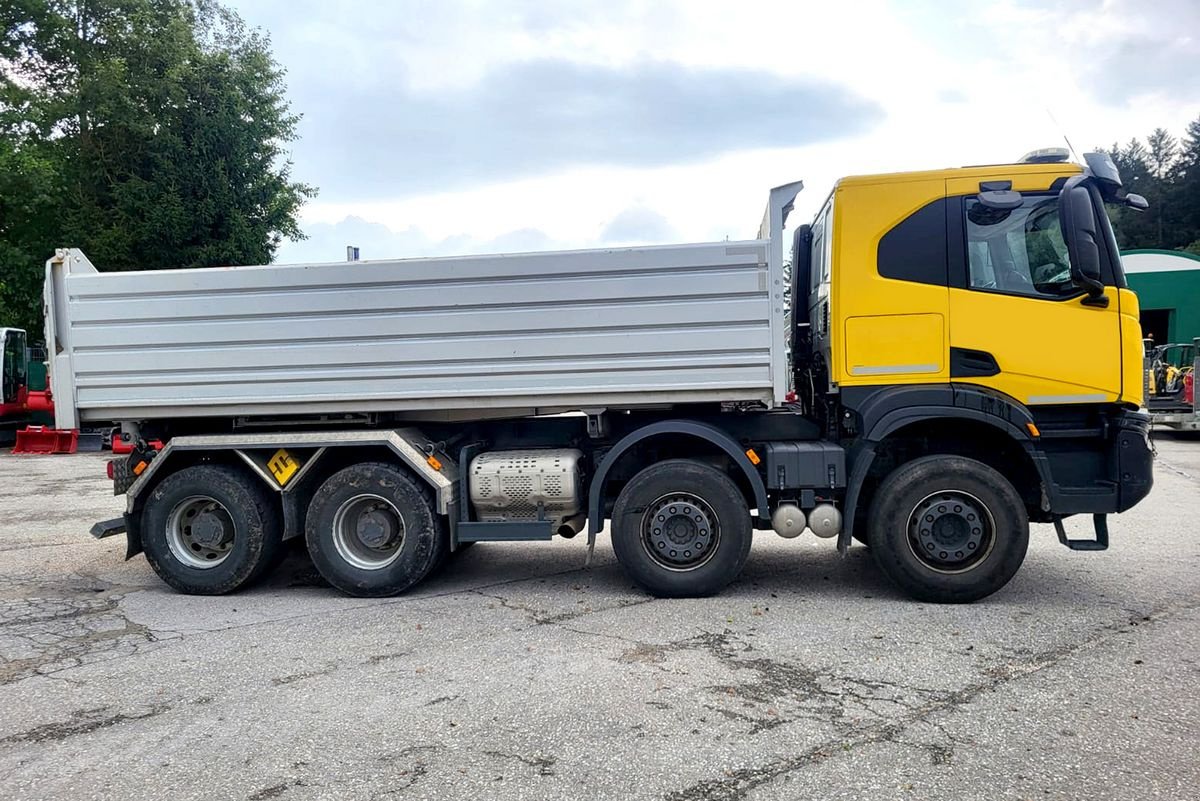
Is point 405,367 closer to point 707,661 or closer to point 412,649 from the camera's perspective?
point 412,649

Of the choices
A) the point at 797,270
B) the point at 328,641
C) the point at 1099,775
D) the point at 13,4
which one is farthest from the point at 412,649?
the point at 13,4

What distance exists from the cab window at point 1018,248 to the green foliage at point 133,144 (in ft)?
62.6

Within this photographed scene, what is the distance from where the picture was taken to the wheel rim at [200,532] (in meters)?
6.32

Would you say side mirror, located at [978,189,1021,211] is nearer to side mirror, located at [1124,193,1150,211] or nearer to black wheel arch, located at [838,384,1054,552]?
side mirror, located at [1124,193,1150,211]

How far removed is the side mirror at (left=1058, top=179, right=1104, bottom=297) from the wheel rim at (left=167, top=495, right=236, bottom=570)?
6307mm

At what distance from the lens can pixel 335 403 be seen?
6043mm

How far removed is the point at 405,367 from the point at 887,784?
4.12 meters

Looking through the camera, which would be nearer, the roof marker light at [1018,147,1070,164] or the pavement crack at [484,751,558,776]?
the pavement crack at [484,751,558,776]

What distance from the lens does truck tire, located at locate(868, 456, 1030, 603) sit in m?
5.47

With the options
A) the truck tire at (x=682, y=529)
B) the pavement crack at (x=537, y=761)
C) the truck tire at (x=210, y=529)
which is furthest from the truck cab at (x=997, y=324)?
the truck tire at (x=210, y=529)

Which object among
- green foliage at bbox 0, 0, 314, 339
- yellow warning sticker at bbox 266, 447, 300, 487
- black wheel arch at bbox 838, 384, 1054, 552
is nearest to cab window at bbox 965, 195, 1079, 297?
black wheel arch at bbox 838, 384, 1054, 552

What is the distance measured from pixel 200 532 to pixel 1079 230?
6.67m

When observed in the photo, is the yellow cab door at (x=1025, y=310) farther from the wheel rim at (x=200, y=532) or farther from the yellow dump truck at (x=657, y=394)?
the wheel rim at (x=200, y=532)

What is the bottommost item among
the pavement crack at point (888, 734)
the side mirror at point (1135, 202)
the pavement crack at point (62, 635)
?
the pavement crack at point (888, 734)
